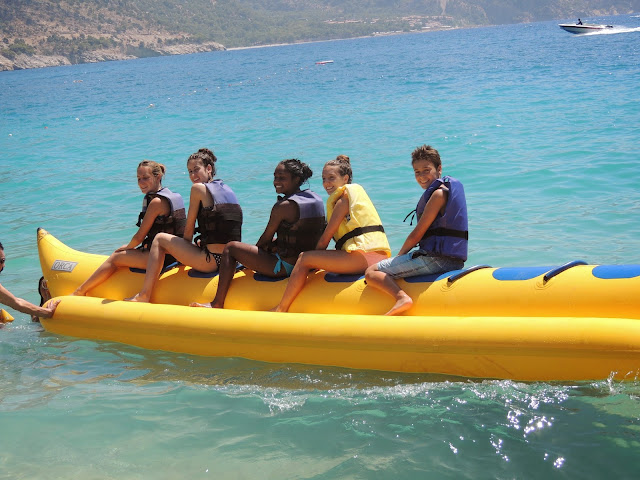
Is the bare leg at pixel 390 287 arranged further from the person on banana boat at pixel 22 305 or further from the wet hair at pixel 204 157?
the person on banana boat at pixel 22 305

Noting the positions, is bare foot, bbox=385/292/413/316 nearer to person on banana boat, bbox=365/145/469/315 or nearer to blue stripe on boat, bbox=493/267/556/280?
person on banana boat, bbox=365/145/469/315

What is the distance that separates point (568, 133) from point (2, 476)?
1027cm

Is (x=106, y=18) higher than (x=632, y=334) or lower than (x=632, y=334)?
higher

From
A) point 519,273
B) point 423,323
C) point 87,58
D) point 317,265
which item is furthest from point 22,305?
point 87,58

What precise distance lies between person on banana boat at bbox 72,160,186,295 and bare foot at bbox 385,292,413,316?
164 centimetres

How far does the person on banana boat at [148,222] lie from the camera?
4520mm

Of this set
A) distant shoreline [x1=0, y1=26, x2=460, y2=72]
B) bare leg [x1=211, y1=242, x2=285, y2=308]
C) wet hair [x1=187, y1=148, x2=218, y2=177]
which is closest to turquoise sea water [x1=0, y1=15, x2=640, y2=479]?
bare leg [x1=211, y1=242, x2=285, y2=308]

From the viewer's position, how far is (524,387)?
336cm

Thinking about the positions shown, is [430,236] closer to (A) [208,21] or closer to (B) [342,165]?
(B) [342,165]

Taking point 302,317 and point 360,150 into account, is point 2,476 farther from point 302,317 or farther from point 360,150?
point 360,150

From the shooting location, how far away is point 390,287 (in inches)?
149

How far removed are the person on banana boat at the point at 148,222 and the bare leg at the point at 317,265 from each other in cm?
101

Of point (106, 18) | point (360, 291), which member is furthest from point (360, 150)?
point (106, 18)

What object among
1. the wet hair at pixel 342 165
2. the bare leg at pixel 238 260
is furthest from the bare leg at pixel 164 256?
the wet hair at pixel 342 165
